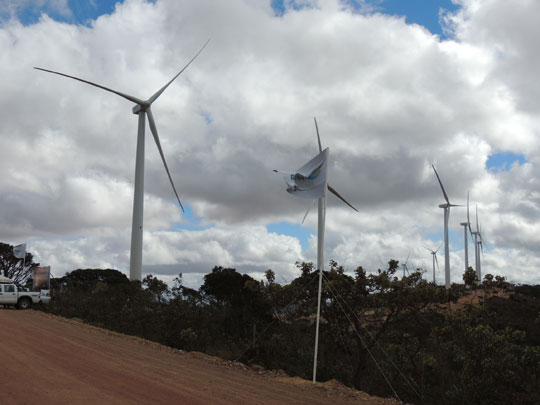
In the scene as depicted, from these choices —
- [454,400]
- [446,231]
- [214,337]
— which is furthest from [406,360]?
[446,231]

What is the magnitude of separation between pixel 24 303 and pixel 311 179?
98.3ft

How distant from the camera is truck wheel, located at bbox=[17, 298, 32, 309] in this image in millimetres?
37569

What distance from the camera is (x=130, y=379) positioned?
12.1 meters

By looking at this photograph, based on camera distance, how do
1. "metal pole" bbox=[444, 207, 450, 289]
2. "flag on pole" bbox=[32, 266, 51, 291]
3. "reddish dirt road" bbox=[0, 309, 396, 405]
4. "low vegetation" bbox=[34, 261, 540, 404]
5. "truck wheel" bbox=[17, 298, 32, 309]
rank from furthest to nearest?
"metal pole" bbox=[444, 207, 450, 289]
"flag on pole" bbox=[32, 266, 51, 291]
"truck wheel" bbox=[17, 298, 32, 309]
"low vegetation" bbox=[34, 261, 540, 404]
"reddish dirt road" bbox=[0, 309, 396, 405]

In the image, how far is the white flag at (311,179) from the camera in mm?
15766

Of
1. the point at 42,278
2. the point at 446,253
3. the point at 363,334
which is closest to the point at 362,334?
the point at 363,334

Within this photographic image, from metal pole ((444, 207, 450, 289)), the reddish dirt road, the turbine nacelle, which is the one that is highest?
the turbine nacelle

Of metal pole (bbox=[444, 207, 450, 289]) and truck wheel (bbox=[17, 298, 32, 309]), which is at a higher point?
metal pole (bbox=[444, 207, 450, 289])

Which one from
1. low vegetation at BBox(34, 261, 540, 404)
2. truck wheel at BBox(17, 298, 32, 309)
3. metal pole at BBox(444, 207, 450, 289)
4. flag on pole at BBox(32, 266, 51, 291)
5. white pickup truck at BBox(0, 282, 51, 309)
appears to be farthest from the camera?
metal pole at BBox(444, 207, 450, 289)

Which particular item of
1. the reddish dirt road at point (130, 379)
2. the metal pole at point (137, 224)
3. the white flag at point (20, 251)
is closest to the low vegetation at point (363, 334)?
the reddish dirt road at point (130, 379)

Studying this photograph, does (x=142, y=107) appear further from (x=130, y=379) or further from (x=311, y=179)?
(x=130, y=379)

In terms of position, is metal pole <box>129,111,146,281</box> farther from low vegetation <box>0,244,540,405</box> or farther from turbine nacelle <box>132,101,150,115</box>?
low vegetation <box>0,244,540,405</box>

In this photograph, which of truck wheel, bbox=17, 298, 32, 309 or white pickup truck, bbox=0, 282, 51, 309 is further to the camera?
truck wheel, bbox=17, 298, 32, 309

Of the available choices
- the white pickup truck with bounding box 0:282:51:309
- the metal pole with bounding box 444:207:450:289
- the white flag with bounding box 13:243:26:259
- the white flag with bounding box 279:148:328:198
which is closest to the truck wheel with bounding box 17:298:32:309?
the white pickup truck with bounding box 0:282:51:309
